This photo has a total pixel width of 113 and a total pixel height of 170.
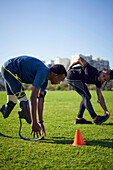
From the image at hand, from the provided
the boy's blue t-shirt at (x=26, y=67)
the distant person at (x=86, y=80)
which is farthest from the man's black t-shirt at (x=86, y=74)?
the boy's blue t-shirt at (x=26, y=67)

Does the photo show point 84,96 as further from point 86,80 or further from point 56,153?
point 56,153

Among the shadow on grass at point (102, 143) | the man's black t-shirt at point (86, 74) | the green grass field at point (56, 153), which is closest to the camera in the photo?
the green grass field at point (56, 153)

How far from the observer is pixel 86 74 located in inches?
209

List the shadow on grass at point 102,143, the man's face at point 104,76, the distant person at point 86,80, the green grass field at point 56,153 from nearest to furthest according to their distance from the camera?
1. the green grass field at point 56,153
2. the shadow on grass at point 102,143
3. the man's face at point 104,76
4. the distant person at point 86,80

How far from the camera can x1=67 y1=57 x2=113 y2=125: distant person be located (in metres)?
5.05

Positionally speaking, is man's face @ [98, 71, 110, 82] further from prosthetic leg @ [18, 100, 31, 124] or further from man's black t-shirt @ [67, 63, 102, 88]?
prosthetic leg @ [18, 100, 31, 124]

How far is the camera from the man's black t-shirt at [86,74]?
5.20 meters

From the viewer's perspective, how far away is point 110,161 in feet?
8.11

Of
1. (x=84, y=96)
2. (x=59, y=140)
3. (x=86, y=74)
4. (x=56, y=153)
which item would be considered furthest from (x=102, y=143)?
(x=86, y=74)

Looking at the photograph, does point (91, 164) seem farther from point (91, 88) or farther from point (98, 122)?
point (91, 88)

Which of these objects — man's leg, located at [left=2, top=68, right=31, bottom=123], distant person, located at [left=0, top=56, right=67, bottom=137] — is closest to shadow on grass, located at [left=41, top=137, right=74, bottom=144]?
distant person, located at [left=0, top=56, right=67, bottom=137]

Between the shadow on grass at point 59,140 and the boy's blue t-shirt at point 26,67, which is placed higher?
the boy's blue t-shirt at point 26,67

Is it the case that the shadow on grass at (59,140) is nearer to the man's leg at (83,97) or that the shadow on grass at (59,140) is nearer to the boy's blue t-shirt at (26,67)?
the boy's blue t-shirt at (26,67)

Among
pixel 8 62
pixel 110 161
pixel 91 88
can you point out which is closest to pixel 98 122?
pixel 110 161
